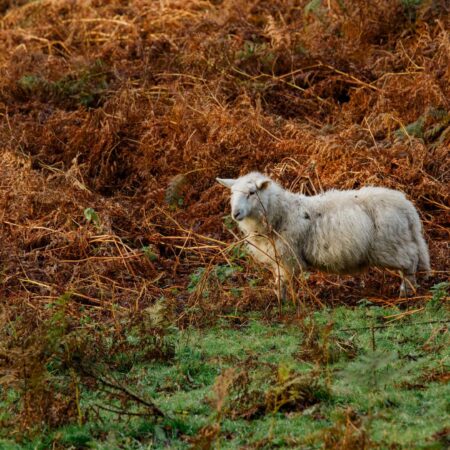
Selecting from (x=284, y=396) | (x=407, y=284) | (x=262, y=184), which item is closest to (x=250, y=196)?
(x=262, y=184)

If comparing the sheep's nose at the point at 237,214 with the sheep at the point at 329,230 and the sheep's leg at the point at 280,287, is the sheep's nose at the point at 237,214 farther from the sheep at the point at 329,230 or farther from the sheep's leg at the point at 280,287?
the sheep's leg at the point at 280,287

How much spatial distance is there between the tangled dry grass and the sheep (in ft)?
1.29

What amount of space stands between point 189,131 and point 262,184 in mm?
3976

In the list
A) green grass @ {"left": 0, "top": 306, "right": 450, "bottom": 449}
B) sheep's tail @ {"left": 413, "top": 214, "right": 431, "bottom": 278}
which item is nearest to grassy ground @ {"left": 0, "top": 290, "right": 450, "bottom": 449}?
green grass @ {"left": 0, "top": 306, "right": 450, "bottom": 449}

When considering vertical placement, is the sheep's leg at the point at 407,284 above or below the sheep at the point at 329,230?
below

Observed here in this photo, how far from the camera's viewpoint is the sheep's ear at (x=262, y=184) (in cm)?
970

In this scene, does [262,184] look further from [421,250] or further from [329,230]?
[421,250]

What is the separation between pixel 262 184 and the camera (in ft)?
31.9

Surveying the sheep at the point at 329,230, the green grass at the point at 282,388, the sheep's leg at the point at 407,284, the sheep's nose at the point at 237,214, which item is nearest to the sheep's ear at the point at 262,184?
the sheep at the point at 329,230

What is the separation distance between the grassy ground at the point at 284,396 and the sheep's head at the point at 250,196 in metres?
1.69

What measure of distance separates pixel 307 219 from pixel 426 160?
3055mm

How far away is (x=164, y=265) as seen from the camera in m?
11.3

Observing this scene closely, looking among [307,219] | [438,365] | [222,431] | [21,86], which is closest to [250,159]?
[307,219]

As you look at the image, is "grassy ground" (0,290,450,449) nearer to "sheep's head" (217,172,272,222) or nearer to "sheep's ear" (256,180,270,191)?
"sheep's head" (217,172,272,222)
